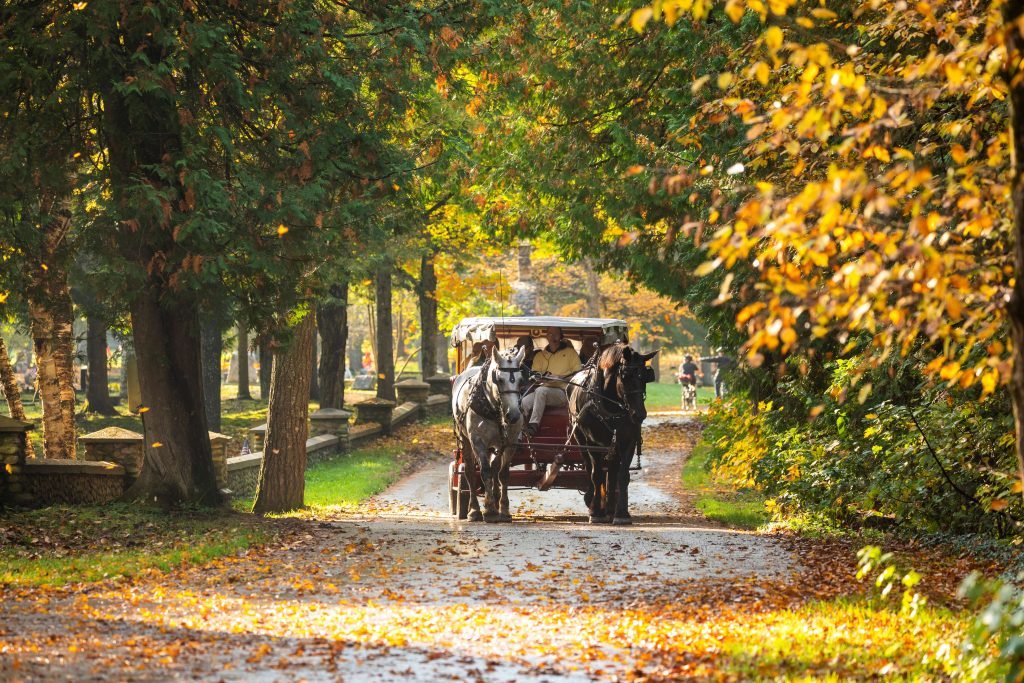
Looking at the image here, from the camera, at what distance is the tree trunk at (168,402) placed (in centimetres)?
1551

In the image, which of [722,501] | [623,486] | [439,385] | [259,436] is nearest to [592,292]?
[439,385]

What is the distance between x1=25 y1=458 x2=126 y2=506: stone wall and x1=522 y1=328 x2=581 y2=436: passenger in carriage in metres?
5.68

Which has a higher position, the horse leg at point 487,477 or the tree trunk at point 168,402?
the tree trunk at point 168,402

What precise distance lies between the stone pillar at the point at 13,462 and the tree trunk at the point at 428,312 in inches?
931

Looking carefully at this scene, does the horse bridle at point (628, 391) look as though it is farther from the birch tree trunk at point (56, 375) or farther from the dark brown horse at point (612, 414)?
the birch tree trunk at point (56, 375)

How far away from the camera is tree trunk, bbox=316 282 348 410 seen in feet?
106

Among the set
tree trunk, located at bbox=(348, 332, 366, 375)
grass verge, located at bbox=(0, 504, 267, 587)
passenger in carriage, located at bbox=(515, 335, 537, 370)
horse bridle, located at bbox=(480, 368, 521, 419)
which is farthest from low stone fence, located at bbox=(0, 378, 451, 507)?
tree trunk, located at bbox=(348, 332, 366, 375)

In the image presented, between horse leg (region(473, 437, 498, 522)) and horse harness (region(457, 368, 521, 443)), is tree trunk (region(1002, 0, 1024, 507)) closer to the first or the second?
horse harness (region(457, 368, 521, 443))

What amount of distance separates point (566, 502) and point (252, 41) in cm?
1076

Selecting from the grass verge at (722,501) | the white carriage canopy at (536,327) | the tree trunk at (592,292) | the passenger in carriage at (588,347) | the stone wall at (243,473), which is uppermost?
the tree trunk at (592,292)

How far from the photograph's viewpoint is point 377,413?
33.2 meters

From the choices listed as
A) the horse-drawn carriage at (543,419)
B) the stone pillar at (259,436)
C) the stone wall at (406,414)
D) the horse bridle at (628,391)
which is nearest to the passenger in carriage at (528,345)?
the horse-drawn carriage at (543,419)

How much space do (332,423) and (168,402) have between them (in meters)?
13.4

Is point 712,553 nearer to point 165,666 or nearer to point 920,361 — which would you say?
point 920,361
